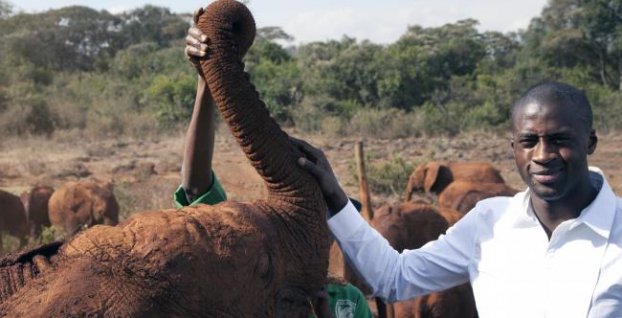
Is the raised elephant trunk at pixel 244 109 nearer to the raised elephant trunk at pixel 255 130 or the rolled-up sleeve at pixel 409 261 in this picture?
the raised elephant trunk at pixel 255 130

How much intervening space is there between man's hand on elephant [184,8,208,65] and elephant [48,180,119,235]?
10111mm

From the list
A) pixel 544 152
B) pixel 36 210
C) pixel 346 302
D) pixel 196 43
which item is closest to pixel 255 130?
pixel 196 43

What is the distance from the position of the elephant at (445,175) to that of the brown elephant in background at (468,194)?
1569mm

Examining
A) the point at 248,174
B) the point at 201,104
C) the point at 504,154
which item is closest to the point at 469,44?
the point at 504,154

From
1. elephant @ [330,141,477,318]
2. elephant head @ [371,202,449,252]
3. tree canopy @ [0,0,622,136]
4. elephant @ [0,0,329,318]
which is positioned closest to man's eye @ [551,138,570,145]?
elephant @ [0,0,329,318]

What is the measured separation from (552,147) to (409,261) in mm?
688

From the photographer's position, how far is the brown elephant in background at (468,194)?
34.8 feet

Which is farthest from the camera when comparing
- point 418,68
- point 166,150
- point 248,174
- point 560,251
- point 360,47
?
point 360,47

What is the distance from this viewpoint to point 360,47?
1260 inches

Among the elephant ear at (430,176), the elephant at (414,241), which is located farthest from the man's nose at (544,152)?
the elephant ear at (430,176)

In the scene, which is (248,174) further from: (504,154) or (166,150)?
(504,154)

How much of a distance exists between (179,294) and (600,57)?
32.9 metres

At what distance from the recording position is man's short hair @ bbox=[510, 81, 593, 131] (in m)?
2.38

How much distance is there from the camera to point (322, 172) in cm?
215
